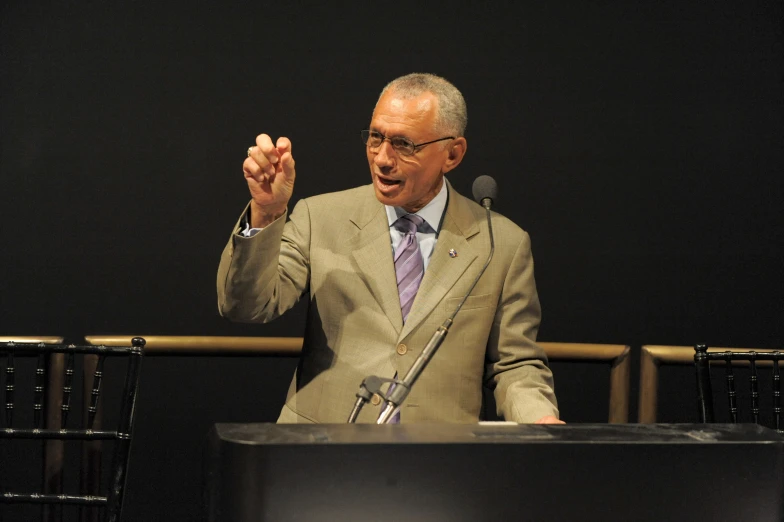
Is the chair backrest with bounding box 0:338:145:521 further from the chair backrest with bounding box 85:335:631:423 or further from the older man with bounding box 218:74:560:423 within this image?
the chair backrest with bounding box 85:335:631:423

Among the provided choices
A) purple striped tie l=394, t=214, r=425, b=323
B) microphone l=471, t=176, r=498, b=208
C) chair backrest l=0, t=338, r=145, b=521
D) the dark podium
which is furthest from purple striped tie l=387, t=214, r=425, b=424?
the dark podium

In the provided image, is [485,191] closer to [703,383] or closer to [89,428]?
[703,383]

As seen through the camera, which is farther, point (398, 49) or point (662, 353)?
point (398, 49)

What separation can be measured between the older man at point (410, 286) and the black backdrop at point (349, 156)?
0.81 metres

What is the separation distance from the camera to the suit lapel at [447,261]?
6.81 ft

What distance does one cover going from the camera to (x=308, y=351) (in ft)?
7.07

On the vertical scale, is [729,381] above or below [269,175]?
below

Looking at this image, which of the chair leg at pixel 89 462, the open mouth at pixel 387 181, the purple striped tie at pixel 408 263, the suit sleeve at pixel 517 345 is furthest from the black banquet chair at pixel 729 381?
the chair leg at pixel 89 462

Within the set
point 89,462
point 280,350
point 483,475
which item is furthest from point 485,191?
point 89,462

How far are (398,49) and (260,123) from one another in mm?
488

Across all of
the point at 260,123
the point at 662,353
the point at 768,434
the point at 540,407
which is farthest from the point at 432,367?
the point at 260,123

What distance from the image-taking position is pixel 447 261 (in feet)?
7.02

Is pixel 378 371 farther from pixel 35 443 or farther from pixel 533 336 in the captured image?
pixel 35 443

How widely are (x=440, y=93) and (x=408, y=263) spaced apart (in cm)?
38
